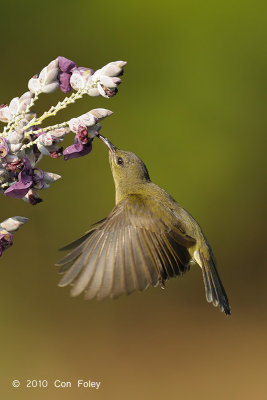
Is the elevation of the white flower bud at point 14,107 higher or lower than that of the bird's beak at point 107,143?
lower

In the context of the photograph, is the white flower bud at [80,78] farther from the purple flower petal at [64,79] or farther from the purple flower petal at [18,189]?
the purple flower petal at [18,189]

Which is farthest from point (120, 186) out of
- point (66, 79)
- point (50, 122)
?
point (50, 122)

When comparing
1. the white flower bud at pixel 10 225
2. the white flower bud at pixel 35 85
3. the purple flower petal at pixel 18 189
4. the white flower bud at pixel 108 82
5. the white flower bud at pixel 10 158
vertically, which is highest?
the white flower bud at pixel 35 85

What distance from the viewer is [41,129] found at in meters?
1.56

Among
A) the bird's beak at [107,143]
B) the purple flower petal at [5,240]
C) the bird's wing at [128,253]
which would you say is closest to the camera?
the purple flower petal at [5,240]

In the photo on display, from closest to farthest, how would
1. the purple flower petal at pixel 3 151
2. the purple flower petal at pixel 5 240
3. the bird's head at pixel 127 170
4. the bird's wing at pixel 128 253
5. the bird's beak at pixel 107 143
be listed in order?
1. the purple flower petal at pixel 3 151
2. the purple flower petal at pixel 5 240
3. the bird's wing at pixel 128 253
4. the bird's beak at pixel 107 143
5. the bird's head at pixel 127 170

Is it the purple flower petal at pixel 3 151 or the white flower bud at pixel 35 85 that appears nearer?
the purple flower petal at pixel 3 151

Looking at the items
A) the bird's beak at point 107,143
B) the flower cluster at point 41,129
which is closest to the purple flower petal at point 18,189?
the flower cluster at point 41,129

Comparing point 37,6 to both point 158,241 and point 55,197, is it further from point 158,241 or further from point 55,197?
point 158,241

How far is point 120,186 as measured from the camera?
9.75 ft

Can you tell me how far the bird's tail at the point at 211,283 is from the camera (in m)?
2.79

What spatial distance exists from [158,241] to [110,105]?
2894 millimetres

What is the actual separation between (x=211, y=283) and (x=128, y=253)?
0.65 m

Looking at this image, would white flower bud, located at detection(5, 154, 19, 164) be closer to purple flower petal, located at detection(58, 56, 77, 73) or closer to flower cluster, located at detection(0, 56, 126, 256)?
flower cluster, located at detection(0, 56, 126, 256)
